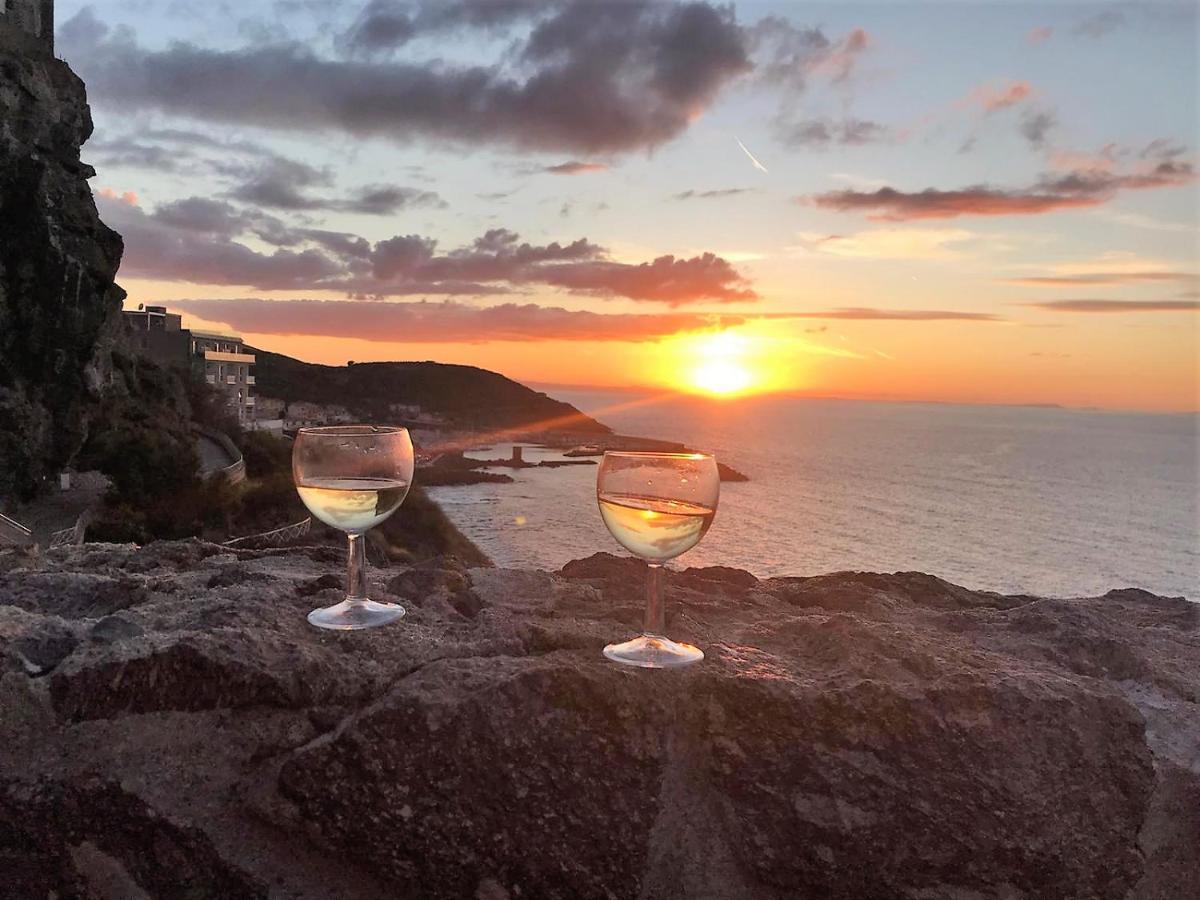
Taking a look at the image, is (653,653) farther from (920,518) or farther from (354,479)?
(920,518)

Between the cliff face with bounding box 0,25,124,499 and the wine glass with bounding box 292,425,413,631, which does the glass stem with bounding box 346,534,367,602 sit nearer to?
the wine glass with bounding box 292,425,413,631

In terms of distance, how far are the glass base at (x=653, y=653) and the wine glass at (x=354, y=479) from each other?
1.82 feet

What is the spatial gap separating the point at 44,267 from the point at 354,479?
2913 centimetres

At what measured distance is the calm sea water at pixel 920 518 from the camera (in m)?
47.4

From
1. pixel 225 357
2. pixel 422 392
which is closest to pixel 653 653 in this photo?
pixel 225 357

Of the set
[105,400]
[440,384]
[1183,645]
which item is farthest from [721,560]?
[440,384]

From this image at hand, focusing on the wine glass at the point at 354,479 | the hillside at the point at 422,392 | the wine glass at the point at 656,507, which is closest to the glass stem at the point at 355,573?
the wine glass at the point at 354,479

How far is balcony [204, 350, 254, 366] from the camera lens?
62.0 m

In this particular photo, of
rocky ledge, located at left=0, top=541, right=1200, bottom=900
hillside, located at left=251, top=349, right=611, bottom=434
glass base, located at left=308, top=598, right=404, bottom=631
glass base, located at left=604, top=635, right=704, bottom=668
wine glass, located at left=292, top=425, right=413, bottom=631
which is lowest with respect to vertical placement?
hillside, located at left=251, top=349, right=611, bottom=434

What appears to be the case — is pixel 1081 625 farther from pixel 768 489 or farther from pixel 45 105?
pixel 768 489

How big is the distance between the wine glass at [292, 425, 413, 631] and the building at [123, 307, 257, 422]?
58.7 m

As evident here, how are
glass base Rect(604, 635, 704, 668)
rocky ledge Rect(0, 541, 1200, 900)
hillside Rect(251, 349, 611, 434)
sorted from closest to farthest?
1. rocky ledge Rect(0, 541, 1200, 900)
2. glass base Rect(604, 635, 704, 668)
3. hillside Rect(251, 349, 611, 434)

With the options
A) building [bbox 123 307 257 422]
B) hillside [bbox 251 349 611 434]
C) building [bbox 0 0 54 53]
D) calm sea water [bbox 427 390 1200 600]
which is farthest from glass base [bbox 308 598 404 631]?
hillside [bbox 251 349 611 434]

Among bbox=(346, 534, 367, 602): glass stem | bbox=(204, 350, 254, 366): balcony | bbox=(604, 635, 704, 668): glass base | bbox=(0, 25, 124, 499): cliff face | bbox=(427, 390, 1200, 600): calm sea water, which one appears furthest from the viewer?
bbox=(204, 350, 254, 366): balcony
